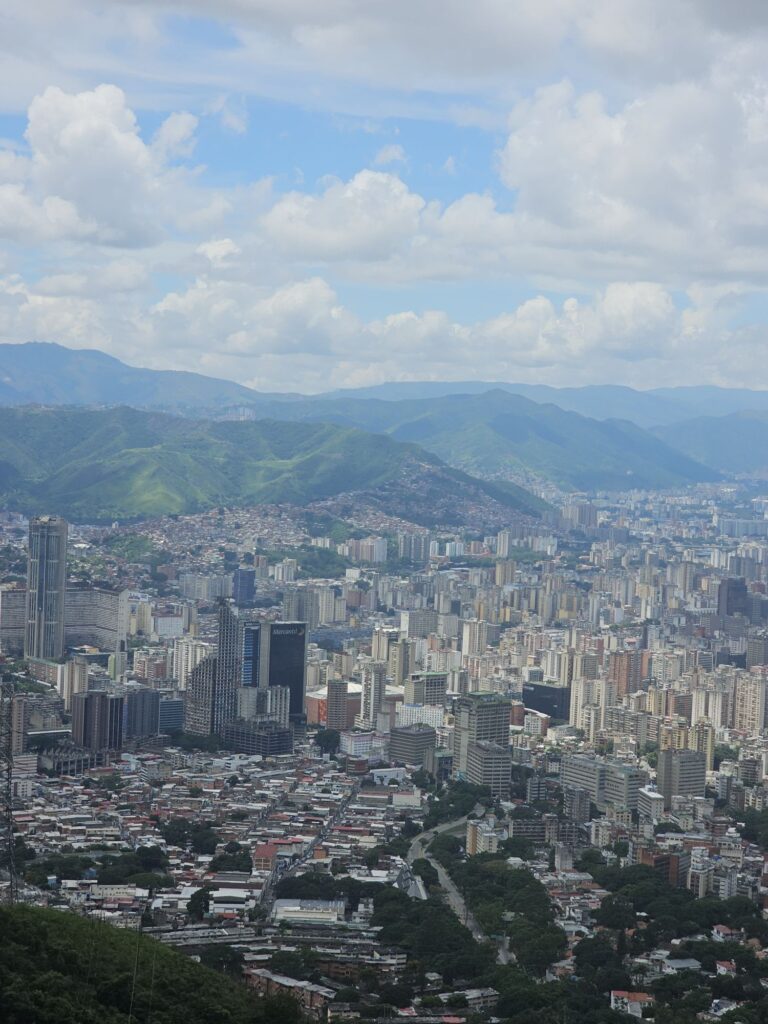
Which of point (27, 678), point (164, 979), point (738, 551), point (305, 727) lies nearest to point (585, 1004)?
point (164, 979)

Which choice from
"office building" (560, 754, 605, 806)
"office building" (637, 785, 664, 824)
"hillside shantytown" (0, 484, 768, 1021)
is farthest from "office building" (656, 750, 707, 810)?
"office building" (560, 754, 605, 806)

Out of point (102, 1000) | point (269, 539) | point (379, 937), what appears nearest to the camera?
point (102, 1000)

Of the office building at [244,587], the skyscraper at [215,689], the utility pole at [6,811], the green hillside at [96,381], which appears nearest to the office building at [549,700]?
the skyscraper at [215,689]

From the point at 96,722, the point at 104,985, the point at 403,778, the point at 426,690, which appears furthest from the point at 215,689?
the point at 104,985

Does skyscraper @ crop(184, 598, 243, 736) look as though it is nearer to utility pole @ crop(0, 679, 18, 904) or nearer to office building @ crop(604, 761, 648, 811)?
utility pole @ crop(0, 679, 18, 904)

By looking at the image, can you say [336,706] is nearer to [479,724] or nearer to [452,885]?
[479,724]

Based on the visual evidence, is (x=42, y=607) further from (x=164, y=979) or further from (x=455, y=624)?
(x=164, y=979)
